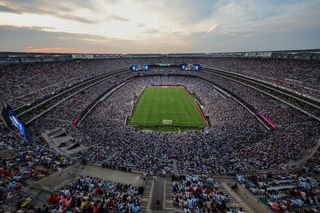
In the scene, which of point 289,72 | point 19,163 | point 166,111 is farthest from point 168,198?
point 289,72

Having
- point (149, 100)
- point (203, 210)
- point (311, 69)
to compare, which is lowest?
point (149, 100)

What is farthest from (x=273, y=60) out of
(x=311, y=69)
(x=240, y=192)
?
(x=240, y=192)

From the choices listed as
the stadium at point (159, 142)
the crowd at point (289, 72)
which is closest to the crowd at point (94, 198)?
the stadium at point (159, 142)

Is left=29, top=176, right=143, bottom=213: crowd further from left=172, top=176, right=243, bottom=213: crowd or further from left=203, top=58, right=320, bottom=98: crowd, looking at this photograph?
left=203, top=58, right=320, bottom=98: crowd

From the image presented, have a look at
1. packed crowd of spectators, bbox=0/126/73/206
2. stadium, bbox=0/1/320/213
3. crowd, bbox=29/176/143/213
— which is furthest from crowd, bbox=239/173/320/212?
packed crowd of spectators, bbox=0/126/73/206

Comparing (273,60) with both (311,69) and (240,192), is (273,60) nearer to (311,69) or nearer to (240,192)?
(311,69)

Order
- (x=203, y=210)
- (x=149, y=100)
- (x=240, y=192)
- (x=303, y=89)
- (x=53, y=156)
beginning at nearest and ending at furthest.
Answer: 1. (x=203, y=210)
2. (x=240, y=192)
3. (x=53, y=156)
4. (x=303, y=89)
5. (x=149, y=100)
